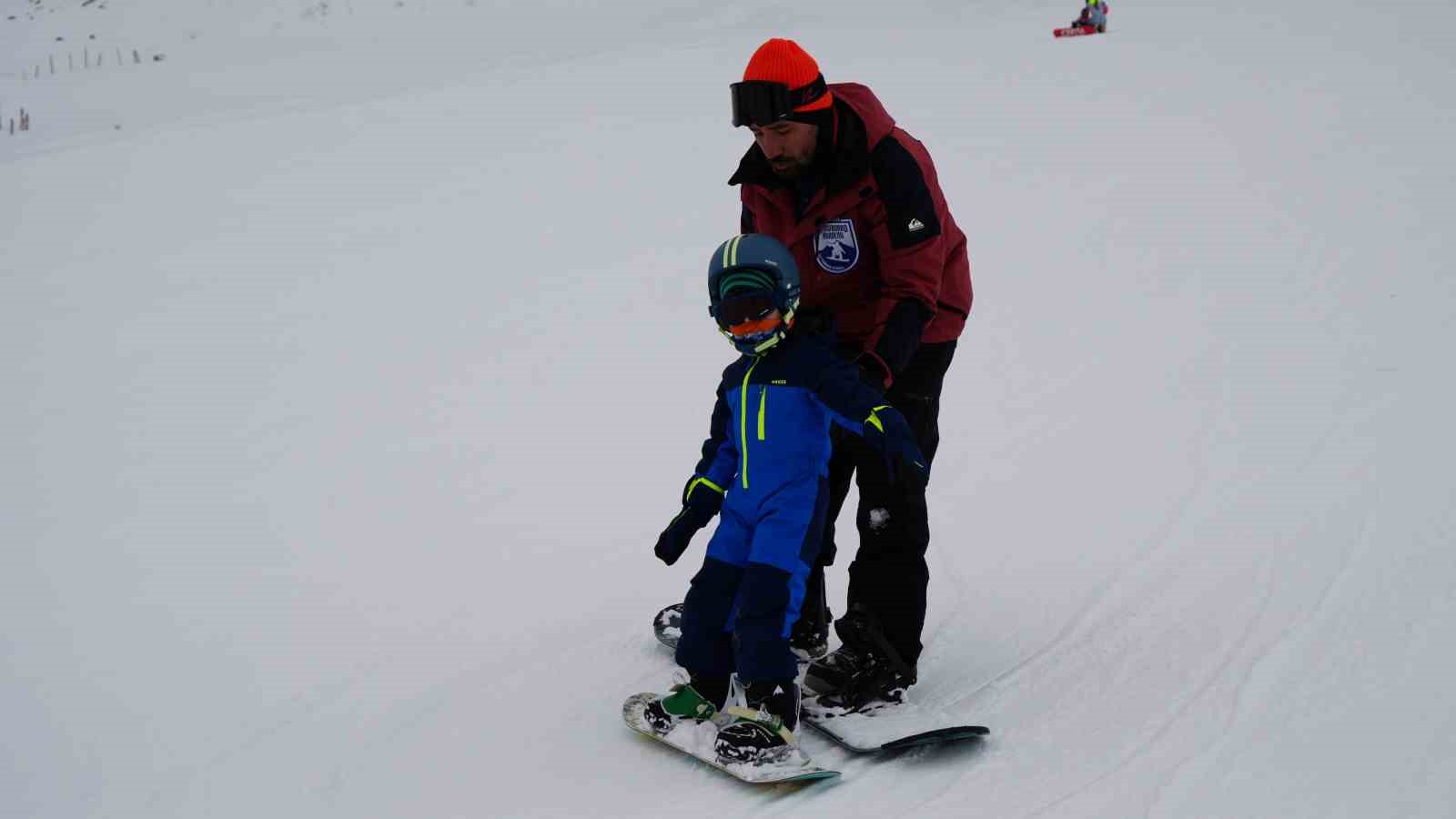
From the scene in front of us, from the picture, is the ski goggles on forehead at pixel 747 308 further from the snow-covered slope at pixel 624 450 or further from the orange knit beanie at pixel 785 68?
the snow-covered slope at pixel 624 450

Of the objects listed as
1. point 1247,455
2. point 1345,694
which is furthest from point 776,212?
point 1247,455

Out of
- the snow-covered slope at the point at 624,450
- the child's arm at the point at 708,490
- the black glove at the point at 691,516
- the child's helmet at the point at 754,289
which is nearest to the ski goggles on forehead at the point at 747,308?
the child's helmet at the point at 754,289

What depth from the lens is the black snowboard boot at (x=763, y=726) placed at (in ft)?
12.0

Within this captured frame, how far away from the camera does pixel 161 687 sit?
14.6ft

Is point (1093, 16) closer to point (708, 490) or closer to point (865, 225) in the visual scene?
point (865, 225)

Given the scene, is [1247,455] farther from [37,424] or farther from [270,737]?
[37,424]

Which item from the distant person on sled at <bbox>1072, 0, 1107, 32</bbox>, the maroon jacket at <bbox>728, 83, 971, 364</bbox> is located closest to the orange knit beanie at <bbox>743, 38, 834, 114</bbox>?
the maroon jacket at <bbox>728, 83, 971, 364</bbox>

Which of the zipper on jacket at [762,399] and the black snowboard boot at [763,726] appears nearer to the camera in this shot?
the black snowboard boot at [763,726]

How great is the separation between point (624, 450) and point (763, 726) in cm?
334

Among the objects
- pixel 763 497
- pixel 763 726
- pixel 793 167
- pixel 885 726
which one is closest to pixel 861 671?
pixel 885 726

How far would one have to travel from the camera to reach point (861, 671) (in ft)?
13.6

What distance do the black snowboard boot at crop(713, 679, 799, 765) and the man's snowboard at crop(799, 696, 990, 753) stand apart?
14 cm

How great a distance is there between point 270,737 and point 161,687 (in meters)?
0.60

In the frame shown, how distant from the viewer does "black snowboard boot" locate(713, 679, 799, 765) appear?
365cm
